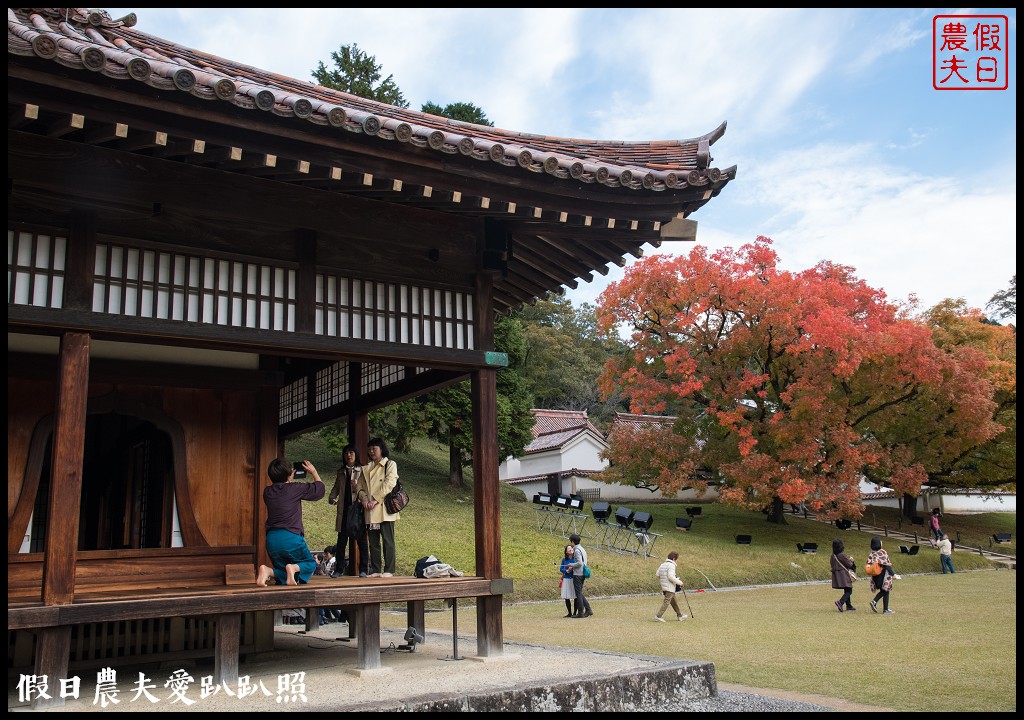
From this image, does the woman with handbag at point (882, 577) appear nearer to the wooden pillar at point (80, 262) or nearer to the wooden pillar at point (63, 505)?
the wooden pillar at point (63, 505)

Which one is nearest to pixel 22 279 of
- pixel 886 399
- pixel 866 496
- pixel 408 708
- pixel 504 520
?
pixel 408 708

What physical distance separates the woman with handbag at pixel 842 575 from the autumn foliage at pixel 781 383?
11.0 meters

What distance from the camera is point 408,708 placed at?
618 cm

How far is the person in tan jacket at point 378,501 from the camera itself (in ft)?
30.7

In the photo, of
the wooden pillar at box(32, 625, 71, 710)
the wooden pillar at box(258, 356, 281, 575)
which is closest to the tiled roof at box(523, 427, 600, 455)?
the wooden pillar at box(258, 356, 281, 575)

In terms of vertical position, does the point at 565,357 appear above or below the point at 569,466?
Answer: above

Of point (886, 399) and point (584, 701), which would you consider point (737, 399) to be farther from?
point (584, 701)

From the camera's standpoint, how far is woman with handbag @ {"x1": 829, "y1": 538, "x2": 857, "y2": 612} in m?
16.8

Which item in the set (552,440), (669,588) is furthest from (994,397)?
(669,588)

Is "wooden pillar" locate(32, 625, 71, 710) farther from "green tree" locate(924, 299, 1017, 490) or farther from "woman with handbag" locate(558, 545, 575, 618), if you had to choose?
"green tree" locate(924, 299, 1017, 490)

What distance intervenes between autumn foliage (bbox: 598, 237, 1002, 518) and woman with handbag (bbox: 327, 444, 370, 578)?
21369 millimetres

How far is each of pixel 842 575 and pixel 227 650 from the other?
13.8m

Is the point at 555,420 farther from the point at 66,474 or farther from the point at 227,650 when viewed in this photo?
the point at 66,474

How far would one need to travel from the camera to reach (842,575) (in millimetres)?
17078
